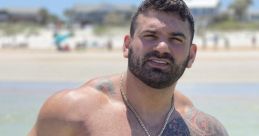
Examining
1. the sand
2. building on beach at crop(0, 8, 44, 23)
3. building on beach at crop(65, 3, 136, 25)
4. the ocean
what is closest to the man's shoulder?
the ocean

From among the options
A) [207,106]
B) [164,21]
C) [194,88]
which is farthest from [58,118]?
[194,88]

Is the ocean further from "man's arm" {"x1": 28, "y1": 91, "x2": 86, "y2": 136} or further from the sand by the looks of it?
"man's arm" {"x1": 28, "y1": 91, "x2": 86, "y2": 136}

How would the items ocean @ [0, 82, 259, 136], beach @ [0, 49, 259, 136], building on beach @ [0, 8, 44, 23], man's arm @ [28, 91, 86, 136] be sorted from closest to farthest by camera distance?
man's arm @ [28, 91, 86, 136] < ocean @ [0, 82, 259, 136] < beach @ [0, 49, 259, 136] < building on beach @ [0, 8, 44, 23]

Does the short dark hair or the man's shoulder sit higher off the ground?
the short dark hair

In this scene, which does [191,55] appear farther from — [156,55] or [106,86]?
[106,86]

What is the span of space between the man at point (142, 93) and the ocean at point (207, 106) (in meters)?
4.52

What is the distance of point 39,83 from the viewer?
16.2 m

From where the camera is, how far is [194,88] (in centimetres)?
1437

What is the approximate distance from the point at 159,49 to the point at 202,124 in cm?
49

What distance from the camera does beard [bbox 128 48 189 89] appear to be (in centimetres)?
201

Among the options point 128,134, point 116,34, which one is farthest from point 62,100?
point 116,34

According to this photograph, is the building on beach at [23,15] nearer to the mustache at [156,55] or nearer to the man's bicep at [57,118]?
the man's bicep at [57,118]

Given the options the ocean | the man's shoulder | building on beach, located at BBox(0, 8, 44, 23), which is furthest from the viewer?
building on beach, located at BBox(0, 8, 44, 23)

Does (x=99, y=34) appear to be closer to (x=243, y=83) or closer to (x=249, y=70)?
(x=249, y=70)
